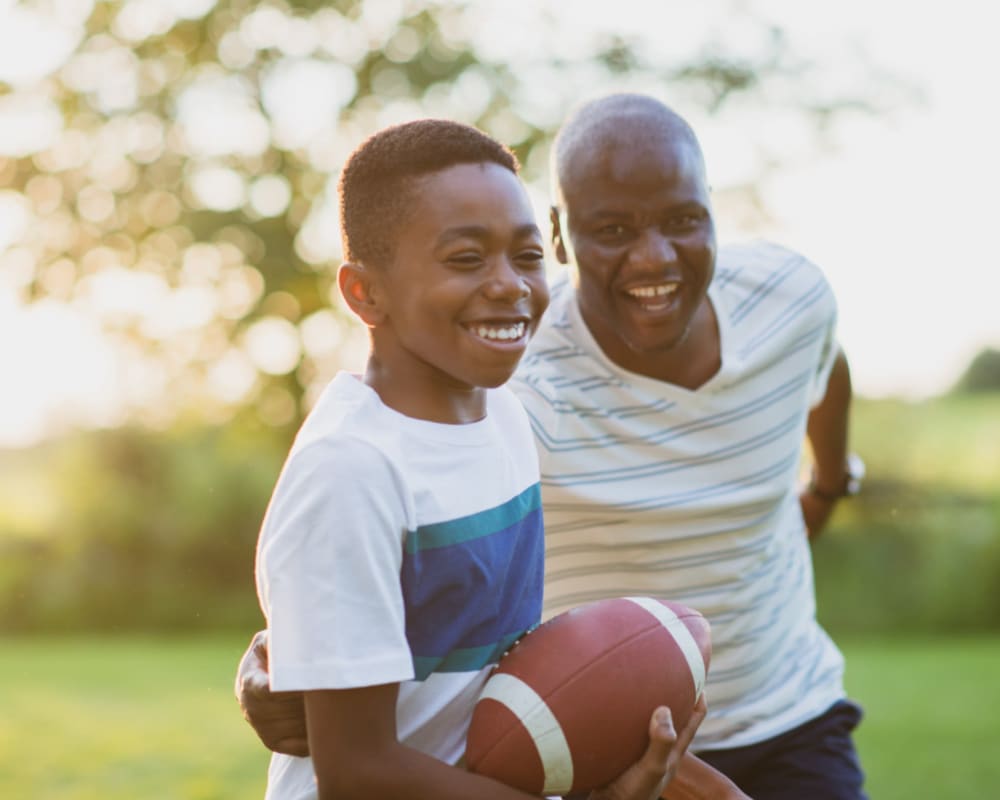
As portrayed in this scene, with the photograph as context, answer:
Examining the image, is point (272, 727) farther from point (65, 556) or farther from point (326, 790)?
point (65, 556)

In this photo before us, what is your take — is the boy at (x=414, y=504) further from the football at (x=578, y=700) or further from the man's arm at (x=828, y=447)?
the man's arm at (x=828, y=447)

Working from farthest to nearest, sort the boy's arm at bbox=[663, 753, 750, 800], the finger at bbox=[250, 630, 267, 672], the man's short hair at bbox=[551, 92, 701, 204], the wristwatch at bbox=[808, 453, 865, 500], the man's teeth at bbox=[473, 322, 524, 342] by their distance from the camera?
the wristwatch at bbox=[808, 453, 865, 500], the man's short hair at bbox=[551, 92, 701, 204], the boy's arm at bbox=[663, 753, 750, 800], the finger at bbox=[250, 630, 267, 672], the man's teeth at bbox=[473, 322, 524, 342]

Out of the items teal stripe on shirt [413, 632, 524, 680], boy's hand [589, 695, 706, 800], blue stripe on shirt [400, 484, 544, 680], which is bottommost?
boy's hand [589, 695, 706, 800]

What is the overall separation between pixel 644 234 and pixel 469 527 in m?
1.13

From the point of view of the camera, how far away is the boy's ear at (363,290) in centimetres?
233

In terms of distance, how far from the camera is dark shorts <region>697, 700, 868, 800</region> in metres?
3.27

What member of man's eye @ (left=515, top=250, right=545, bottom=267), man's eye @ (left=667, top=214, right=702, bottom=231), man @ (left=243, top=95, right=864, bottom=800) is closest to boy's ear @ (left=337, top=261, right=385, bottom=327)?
man's eye @ (left=515, top=250, right=545, bottom=267)

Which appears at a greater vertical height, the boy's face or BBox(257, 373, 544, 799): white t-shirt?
the boy's face

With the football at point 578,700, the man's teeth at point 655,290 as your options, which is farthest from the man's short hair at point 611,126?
the football at point 578,700

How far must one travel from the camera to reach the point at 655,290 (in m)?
3.13

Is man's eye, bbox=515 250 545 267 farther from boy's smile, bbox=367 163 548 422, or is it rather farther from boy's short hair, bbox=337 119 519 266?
boy's short hair, bbox=337 119 519 266

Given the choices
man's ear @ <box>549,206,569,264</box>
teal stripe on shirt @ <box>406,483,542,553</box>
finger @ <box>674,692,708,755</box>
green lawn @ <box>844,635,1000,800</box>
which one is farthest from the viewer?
green lawn @ <box>844,635,1000,800</box>

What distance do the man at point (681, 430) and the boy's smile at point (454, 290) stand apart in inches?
29.1

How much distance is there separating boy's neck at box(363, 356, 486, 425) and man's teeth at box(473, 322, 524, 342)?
0.43 ft
